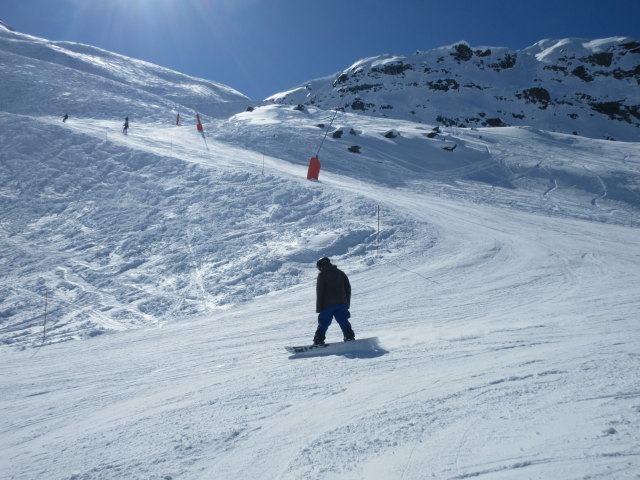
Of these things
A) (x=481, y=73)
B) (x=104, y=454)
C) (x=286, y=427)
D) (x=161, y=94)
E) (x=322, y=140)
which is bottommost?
(x=104, y=454)

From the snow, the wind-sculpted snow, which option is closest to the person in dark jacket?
the snow

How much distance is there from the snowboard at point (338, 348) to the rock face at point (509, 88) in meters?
65.3

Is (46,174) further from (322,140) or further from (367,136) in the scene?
(367,136)

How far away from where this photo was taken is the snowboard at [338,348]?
225 inches

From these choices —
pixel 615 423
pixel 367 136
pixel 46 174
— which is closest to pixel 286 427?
pixel 615 423

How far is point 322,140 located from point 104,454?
27.3 metres

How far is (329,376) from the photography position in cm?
477

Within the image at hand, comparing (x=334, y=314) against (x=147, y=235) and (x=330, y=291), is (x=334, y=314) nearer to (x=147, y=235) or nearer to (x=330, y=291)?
(x=330, y=291)

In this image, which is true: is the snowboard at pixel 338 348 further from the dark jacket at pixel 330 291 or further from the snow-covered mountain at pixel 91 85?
the snow-covered mountain at pixel 91 85

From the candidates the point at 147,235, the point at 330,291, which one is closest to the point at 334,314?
the point at 330,291

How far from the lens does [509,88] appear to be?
273 feet

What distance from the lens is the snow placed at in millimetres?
3354

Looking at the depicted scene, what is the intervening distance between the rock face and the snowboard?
6529 cm

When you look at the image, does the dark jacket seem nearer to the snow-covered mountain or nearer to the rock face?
the snow-covered mountain
